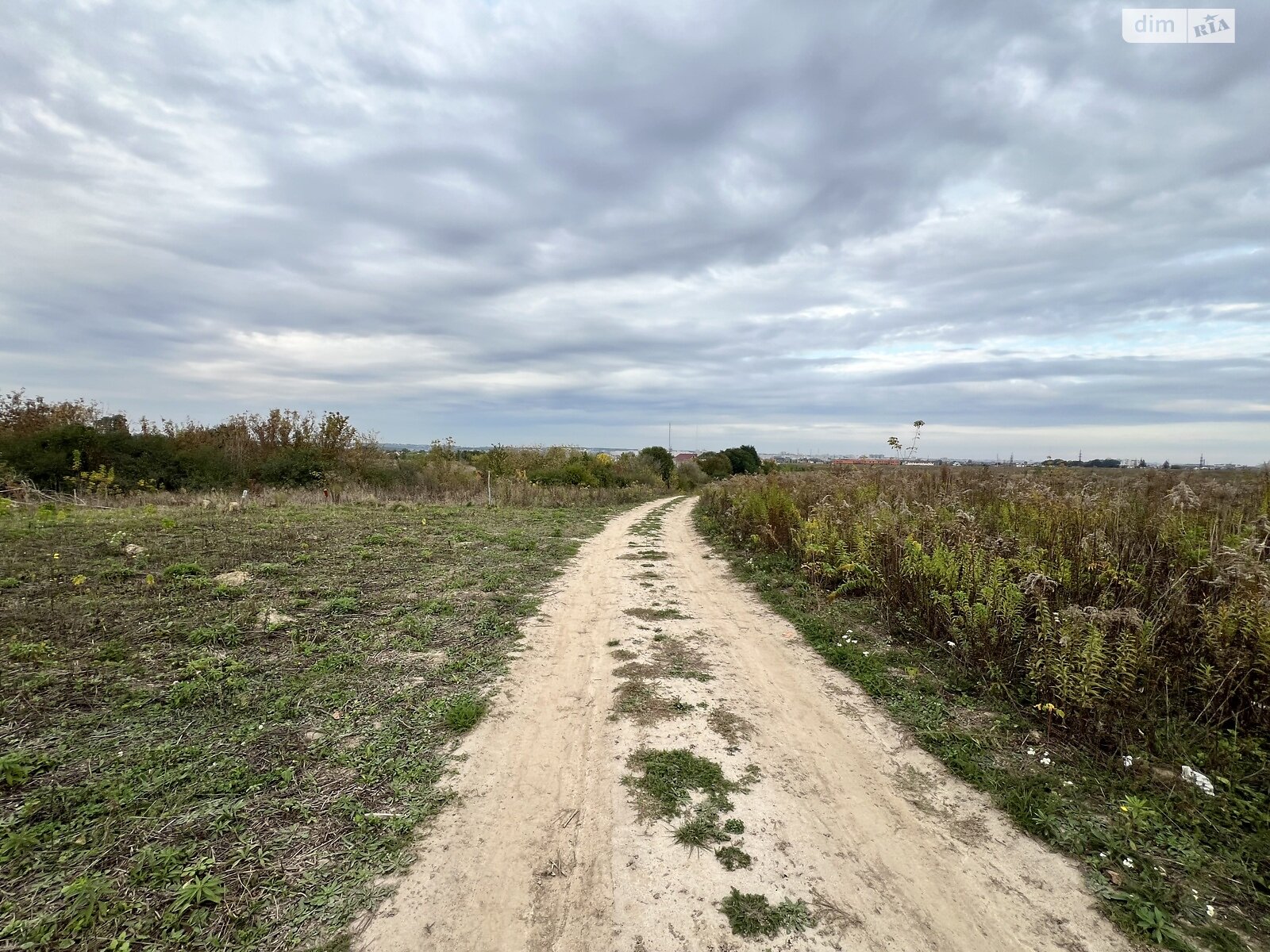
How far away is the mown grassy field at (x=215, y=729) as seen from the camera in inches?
Answer: 95.1

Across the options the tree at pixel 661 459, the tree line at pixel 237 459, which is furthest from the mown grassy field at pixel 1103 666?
the tree at pixel 661 459

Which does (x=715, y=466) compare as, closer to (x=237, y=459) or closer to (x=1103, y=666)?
(x=237, y=459)

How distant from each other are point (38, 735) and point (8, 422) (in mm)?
22537

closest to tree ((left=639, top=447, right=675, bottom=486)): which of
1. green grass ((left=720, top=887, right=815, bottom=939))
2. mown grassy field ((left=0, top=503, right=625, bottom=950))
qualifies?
mown grassy field ((left=0, top=503, right=625, bottom=950))

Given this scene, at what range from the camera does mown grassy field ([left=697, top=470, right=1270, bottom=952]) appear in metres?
2.76

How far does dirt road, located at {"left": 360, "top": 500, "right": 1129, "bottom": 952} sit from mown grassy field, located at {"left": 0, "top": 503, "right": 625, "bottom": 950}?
37 centimetres

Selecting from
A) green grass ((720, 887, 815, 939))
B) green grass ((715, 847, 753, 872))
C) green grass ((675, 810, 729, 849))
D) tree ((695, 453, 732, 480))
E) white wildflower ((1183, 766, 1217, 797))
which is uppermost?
tree ((695, 453, 732, 480))

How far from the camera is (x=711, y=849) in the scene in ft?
9.32

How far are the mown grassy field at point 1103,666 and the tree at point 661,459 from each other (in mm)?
34173

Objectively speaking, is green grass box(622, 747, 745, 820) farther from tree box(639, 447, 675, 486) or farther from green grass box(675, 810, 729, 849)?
tree box(639, 447, 675, 486)

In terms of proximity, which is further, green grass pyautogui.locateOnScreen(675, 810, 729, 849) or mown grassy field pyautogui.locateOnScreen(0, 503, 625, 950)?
green grass pyautogui.locateOnScreen(675, 810, 729, 849)

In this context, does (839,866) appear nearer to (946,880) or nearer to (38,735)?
Answer: (946,880)

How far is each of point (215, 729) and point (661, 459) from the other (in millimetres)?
40166

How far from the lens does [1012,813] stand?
10.3 ft
